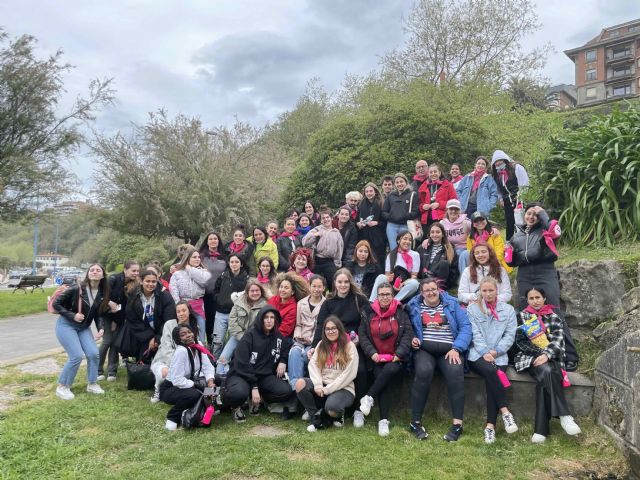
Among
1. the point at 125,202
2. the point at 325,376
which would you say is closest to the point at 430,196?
the point at 325,376

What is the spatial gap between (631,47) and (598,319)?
6787cm

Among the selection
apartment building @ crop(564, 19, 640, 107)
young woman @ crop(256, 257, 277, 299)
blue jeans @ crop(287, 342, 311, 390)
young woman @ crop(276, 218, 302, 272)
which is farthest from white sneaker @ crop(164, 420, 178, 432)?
apartment building @ crop(564, 19, 640, 107)

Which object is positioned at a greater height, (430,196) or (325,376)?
(430,196)

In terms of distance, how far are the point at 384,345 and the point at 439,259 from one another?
1.79 metres

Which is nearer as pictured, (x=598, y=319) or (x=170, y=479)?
(x=170, y=479)

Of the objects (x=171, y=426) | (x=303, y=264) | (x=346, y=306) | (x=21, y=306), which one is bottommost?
(x=21, y=306)

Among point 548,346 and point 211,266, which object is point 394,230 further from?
point 548,346

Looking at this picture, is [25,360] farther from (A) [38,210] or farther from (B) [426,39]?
(B) [426,39]

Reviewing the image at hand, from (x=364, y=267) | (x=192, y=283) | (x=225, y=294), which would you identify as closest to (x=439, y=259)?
(x=364, y=267)

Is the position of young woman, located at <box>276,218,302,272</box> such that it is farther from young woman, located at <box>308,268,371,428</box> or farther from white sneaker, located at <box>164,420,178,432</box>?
white sneaker, located at <box>164,420,178,432</box>

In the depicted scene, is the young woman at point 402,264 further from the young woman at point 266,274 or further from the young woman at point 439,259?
the young woman at point 266,274

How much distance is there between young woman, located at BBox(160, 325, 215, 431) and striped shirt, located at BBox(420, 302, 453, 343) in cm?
254

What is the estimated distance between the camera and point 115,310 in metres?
6.71

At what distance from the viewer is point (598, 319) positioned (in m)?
5.80
